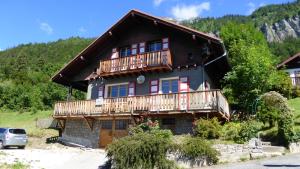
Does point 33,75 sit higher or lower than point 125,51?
higher

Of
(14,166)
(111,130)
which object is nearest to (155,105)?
(111,130)

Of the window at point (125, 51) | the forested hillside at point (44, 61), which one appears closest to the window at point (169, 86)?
the window at point (125, 51)

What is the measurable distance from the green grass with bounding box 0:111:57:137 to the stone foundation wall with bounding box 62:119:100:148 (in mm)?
5757

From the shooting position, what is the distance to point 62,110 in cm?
2836

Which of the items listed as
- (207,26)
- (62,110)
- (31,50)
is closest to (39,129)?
(62,110)

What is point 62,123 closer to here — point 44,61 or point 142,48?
point 142,48

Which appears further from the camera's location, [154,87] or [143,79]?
[143,79]

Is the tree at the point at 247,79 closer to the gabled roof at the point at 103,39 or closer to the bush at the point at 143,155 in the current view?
the gabled roof at the point at 103,39

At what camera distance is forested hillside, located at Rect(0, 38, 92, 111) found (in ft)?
163

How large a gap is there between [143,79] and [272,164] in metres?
13.0

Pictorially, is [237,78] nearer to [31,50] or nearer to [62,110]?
[62,110]

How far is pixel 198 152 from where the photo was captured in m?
17.8

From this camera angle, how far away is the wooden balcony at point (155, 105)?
22.1 meters

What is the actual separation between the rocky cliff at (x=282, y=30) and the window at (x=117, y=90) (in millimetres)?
101503
